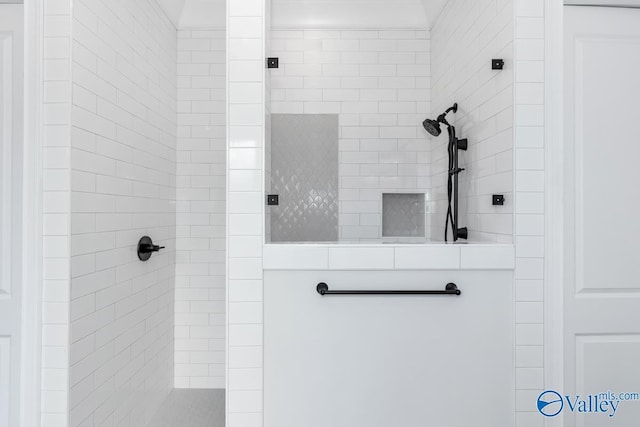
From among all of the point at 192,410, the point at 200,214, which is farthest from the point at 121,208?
the point at 192,410

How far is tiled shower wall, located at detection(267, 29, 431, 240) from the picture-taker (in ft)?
9.05

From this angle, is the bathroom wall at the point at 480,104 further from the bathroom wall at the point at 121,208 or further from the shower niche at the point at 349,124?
the bathroom wall at the point at 121,208

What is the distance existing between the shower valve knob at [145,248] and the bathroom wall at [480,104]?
69.4 inches

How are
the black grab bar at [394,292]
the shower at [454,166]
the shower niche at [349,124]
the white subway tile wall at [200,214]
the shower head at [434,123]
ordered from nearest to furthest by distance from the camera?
the black grab bar at [394,292] < the shower at [454,166] < the shower head at [434,123] < the shower niche at [349,124] < the white subway tile wall at [200,214]

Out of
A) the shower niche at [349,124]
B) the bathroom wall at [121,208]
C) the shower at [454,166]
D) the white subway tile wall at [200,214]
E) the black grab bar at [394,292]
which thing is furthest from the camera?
the white subway tile wall at [200,214]

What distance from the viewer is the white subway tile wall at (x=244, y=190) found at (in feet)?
5.24

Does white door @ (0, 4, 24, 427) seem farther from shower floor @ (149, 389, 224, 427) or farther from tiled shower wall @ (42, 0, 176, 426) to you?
shower floor @ (149, 389, 224, 427)

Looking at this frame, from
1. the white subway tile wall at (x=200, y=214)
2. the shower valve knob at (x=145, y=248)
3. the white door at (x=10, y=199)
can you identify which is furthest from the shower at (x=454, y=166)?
the white door at (x=10, y=199)

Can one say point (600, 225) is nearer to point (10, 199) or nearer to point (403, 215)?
point (403, 215)

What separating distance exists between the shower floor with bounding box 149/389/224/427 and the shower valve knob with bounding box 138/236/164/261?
3.32 ft

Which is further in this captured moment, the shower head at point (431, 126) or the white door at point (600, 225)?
the shower head at point (431, 126)

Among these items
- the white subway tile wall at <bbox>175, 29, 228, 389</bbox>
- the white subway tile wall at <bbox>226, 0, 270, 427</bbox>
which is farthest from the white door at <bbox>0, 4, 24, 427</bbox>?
the white subway tile wall at <bbox>175, 29, 228, 389</bbox>

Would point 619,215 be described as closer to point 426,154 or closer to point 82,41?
point 426,154

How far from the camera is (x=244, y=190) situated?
1604 mm
